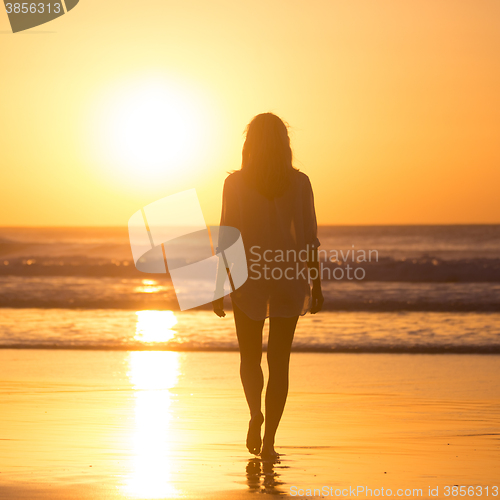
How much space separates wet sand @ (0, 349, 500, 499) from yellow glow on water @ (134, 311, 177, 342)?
1.84 metres

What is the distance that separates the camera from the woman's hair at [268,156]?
128 inches

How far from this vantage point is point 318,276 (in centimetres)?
334

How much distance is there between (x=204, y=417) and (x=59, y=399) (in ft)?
3.95

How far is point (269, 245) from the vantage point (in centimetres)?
326

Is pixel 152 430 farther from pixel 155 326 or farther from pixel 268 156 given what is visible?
pixel 155 326

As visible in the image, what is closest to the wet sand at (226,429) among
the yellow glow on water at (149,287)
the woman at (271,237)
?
the woman at (271,237)

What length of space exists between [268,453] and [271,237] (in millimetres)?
1098

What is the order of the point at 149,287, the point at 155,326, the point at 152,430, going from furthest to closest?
the point at 149,287 → the point at 155,326 → the point at 152,430

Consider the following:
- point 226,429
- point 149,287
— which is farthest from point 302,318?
point 149,287

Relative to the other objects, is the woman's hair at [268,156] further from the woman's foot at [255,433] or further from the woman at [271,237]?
the woman's foot at [255,433]

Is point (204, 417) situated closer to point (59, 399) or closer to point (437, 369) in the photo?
point (59, 399)

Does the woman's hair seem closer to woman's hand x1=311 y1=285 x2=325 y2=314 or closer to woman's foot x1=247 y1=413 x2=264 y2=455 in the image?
woman's hand x1=311 y1=285 x2=325 y2=314

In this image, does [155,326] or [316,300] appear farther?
[155,326]

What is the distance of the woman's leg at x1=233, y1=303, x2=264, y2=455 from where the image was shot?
3307mm
